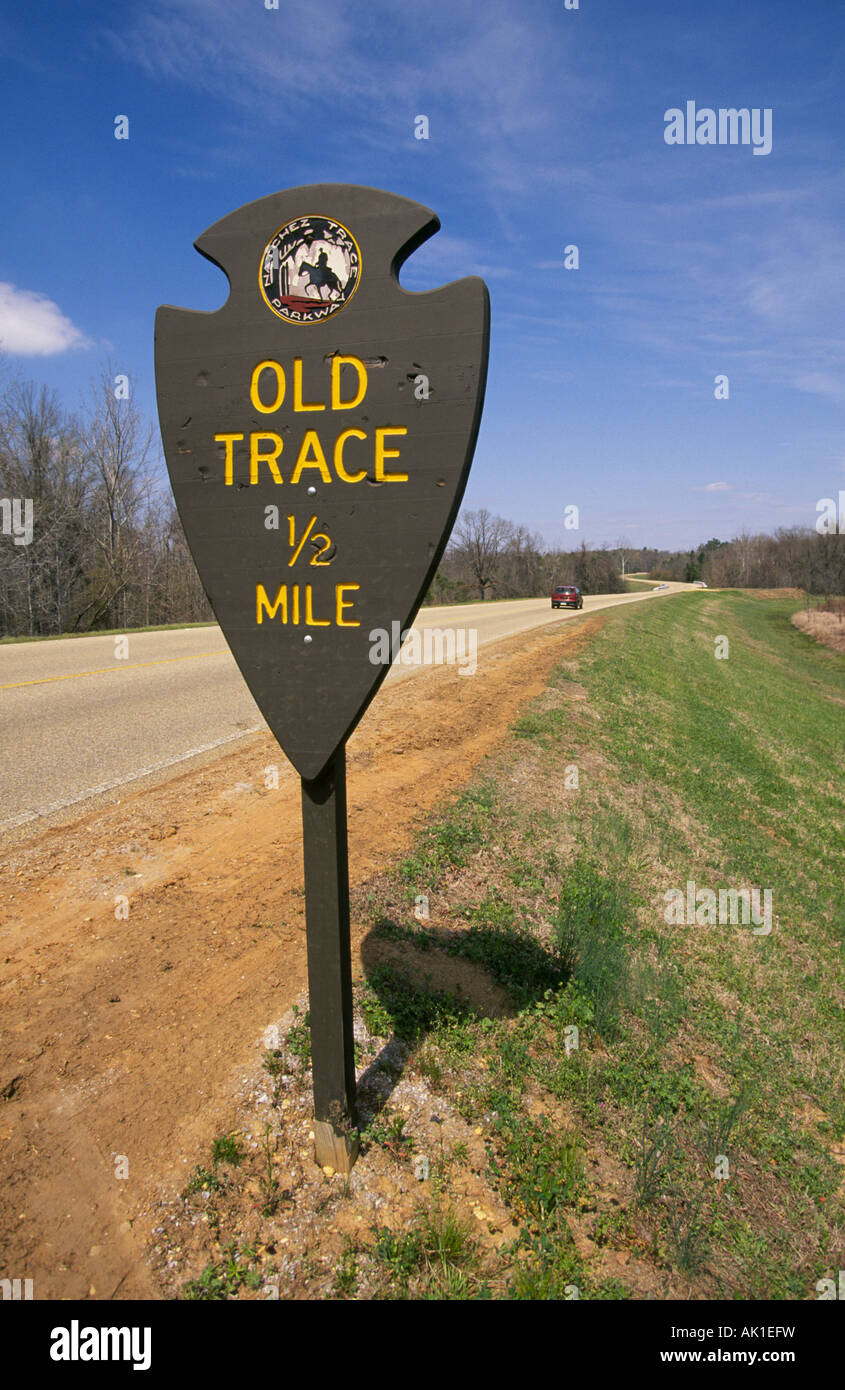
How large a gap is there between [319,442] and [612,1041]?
3195 millimetres

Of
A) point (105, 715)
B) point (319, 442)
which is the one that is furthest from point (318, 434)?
point (105, 715)

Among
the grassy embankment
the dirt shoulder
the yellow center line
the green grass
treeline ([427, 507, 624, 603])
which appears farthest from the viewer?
treeline ([427, 507, 624, 603])

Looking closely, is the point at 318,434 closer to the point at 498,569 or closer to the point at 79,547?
the point at 79,547

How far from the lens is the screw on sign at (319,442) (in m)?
2.04

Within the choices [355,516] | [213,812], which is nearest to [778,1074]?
[213,812]

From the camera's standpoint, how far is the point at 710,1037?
4504 millimetres

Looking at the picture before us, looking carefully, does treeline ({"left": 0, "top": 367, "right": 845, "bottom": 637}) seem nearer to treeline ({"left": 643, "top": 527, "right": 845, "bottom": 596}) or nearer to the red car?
the red car

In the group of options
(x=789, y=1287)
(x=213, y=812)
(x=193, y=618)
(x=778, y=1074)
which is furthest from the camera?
(x=193, y=618)

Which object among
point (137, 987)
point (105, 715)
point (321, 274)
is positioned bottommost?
point (137, 987)

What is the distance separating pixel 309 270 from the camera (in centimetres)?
211

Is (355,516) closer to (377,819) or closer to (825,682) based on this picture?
(377,819)

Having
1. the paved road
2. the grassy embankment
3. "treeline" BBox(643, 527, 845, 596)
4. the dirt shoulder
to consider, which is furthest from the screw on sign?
"treeline" BBox(643, 527, 845, 596)

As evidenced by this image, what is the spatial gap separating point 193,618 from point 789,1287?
33.4 meters

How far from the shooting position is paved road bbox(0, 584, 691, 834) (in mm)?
5891
